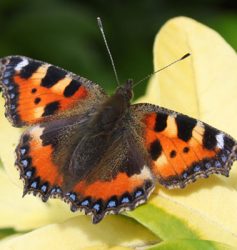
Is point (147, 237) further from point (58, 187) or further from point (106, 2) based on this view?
point (106, 2)

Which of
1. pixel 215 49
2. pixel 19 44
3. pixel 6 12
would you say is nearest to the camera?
pixel 215 49

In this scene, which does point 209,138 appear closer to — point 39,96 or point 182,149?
point 182,149

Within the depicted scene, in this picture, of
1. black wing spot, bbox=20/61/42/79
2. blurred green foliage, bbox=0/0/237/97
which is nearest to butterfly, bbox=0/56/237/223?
black wing spot, bbox=20/61/42/79

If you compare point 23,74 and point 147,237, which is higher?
point 23,74

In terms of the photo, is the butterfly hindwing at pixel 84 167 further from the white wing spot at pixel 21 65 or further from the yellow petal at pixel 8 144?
the white wing spot at pixel 21 65

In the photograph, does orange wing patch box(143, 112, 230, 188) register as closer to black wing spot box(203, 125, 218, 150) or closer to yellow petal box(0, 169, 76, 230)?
black wing spot box(203, 125, 218, 150)

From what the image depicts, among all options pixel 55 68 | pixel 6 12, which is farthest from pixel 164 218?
pixel 6 12
